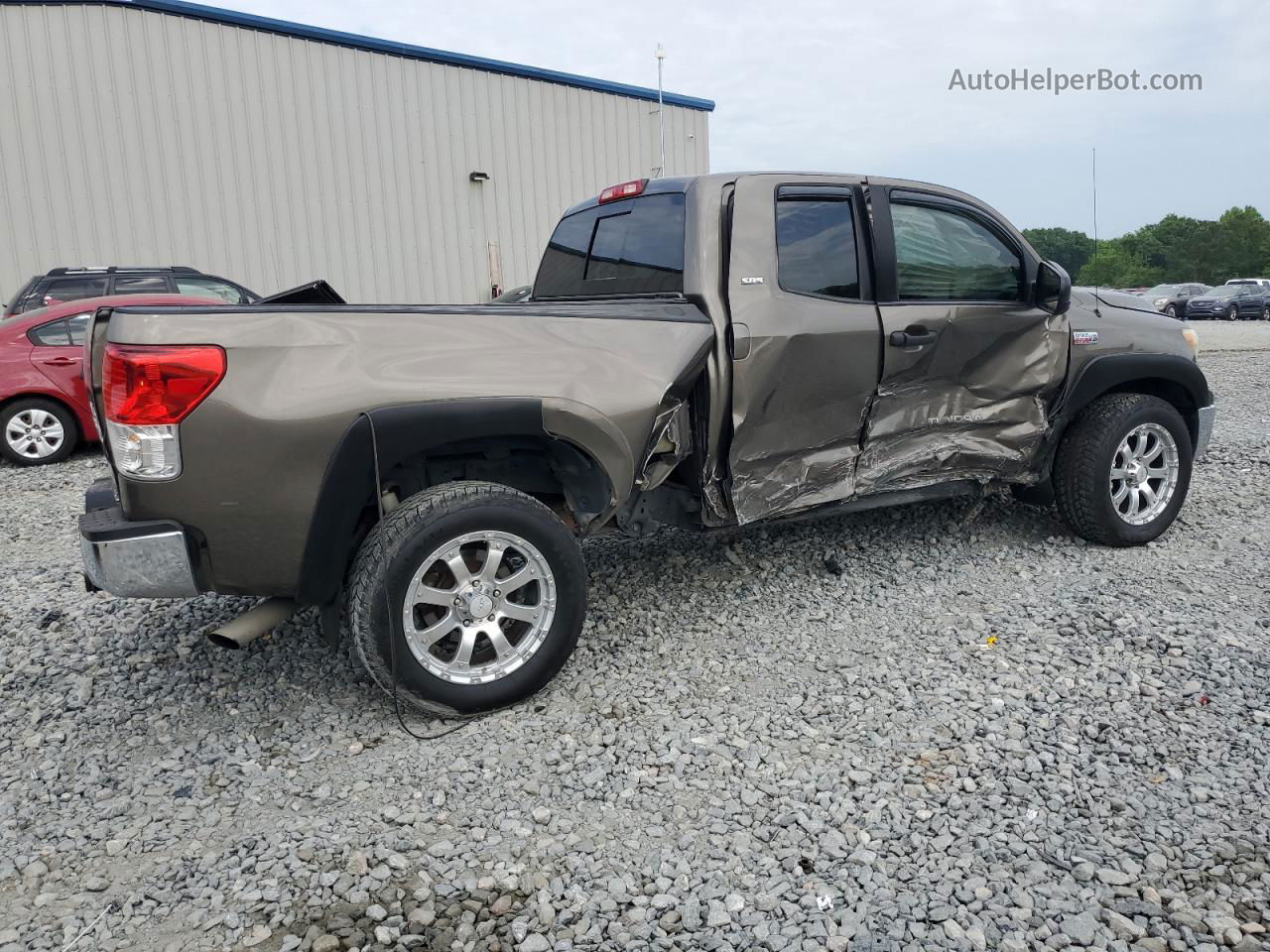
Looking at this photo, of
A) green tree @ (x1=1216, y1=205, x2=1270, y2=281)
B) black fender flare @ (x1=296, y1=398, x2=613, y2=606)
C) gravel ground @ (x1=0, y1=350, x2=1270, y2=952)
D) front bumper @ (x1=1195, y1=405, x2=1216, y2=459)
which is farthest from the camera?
green tree @ (x1=1216, y1=205, x2=1270, y2=281)

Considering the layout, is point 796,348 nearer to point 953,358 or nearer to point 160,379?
point 953,358

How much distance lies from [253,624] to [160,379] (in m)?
0.87

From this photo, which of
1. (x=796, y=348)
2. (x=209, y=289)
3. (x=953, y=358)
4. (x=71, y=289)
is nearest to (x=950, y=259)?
(x=953, y=358)

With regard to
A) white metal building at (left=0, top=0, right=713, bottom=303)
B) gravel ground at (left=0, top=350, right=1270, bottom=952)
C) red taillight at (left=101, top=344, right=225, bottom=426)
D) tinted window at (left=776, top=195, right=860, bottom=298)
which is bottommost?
gravel ground at (left=0, top=350, right=1270, bottom=952)

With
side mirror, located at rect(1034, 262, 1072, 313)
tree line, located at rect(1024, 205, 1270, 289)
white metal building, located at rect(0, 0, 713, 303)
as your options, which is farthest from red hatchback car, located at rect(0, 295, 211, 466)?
tree line, located at rect(1024, 205, 1270, 289)

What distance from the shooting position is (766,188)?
4.04 m

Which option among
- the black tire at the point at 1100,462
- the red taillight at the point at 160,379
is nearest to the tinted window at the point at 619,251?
the red taillight at the point at 160,379

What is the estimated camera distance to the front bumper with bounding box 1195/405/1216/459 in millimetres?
5285

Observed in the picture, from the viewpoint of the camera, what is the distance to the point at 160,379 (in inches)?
113

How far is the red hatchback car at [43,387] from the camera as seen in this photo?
8.38m

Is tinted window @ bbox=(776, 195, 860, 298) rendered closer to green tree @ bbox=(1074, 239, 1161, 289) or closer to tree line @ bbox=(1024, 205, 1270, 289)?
tree line @ bbox=(1024, 205, 1270, 289)

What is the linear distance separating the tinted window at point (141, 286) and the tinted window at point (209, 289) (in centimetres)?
16

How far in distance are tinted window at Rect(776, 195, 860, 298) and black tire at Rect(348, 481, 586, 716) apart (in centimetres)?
153

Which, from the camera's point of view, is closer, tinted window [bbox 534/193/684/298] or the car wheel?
tinted window [bbox 534/193/684/298]
